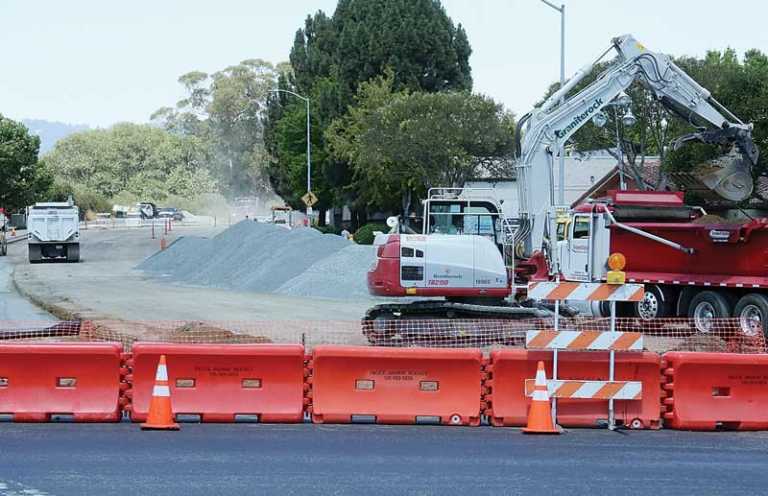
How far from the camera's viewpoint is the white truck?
5400 centimetres

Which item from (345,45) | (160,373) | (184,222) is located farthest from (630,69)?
(184,222)

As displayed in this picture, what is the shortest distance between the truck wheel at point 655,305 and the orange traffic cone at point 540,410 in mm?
11223

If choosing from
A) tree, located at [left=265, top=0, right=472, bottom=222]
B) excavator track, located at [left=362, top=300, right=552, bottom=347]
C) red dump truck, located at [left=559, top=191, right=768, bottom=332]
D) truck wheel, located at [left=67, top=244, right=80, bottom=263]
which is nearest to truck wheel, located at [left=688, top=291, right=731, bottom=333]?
red dump truck, located at [left=559, top=191, right=768, bottom=332]

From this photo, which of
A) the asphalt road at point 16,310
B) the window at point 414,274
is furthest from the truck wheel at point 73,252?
the window at point 414,274

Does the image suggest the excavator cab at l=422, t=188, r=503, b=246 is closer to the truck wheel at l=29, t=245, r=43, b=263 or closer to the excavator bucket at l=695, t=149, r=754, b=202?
the excavator bucket at l=695, t=149, r=754, b=202

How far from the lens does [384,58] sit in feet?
210

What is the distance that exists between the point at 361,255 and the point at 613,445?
2585 centimetres

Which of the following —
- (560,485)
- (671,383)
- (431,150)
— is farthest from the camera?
(431,150)

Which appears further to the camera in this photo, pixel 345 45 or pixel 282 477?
pixel 345 45

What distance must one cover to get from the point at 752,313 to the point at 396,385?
Result: 10.3 metres

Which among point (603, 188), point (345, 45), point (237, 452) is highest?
point (345, 45)

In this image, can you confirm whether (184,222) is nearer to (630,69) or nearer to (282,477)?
(630,69)

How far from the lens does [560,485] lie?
30.8 feet

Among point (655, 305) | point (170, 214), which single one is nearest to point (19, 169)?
point (170, 214)
